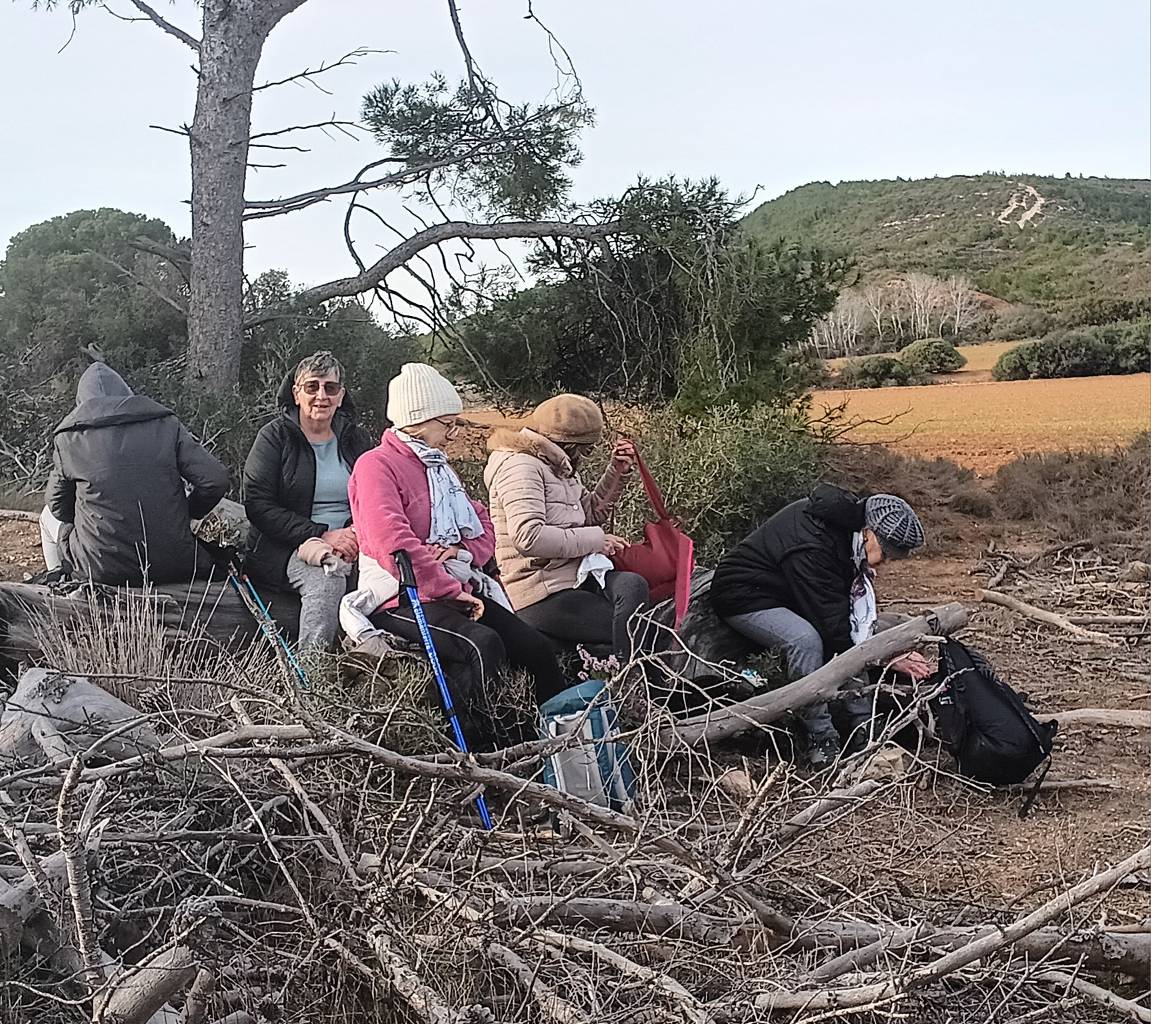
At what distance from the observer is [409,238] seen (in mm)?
11500

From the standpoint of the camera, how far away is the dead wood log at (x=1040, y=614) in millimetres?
7814

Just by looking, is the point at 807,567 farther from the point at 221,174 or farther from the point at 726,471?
the point at 221,174

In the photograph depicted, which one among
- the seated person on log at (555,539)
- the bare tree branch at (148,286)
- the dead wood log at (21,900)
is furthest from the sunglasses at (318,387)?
the bare tree branch at (148,286)

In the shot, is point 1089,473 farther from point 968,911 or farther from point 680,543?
point 968,911

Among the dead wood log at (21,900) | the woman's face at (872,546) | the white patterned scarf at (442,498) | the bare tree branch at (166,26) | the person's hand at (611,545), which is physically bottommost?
the dead wood log at (21,900)

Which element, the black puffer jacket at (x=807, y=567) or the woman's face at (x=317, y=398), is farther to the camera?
the woman's face at (x=317, y=398)

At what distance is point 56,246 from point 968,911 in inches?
520

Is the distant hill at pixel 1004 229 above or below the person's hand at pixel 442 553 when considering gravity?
above

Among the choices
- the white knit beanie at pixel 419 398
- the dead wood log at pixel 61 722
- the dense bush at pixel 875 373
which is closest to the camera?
the dead wood log at pixel 61 722

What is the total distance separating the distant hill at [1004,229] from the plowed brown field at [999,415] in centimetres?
239

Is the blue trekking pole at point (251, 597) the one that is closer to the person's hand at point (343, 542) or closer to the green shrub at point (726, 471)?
the person's hand at point (343, 542)

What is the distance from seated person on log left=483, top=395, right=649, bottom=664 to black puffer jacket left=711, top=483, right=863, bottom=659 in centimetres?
67

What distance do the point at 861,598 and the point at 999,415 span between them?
36.4ft

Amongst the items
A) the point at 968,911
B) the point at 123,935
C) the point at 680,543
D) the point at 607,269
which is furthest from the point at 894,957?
the point at 607,269
